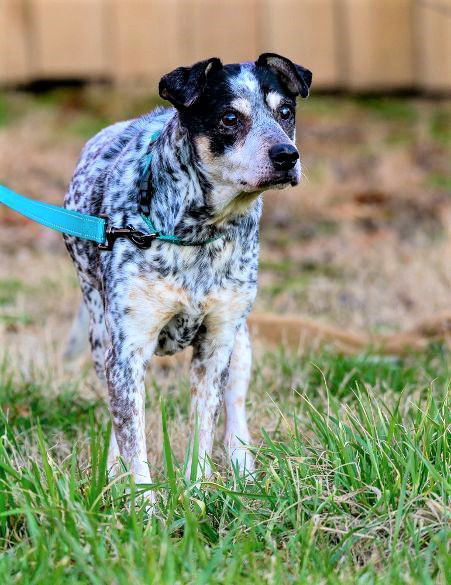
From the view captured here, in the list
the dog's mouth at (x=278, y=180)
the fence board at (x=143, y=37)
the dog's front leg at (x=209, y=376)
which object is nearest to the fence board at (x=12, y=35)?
the fence board at (x=143, y=37)

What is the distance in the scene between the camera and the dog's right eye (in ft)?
11.6

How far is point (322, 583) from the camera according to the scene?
2.77m

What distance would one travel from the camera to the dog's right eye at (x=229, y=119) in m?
3.54

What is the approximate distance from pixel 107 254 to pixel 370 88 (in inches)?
301

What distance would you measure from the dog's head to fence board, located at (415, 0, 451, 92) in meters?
7.35

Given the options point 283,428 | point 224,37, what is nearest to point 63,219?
point 283,428

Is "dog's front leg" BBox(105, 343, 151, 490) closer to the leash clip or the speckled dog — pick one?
the speckled dog

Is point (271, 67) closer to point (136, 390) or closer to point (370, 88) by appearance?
point (136, 390)

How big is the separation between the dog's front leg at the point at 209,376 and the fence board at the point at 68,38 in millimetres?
6977

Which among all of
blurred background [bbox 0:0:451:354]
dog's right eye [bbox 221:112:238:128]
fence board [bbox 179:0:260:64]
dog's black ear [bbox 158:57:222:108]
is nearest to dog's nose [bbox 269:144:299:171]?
dog's right eye [bbox 221:112:238:128]

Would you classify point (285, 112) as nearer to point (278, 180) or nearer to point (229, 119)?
point (229, 119)

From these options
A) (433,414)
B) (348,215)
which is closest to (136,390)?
(433,414)

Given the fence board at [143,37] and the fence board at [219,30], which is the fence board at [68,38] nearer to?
the fence board at [143,37]

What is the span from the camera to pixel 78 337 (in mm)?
5188
